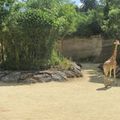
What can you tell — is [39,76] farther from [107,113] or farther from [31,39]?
[107,113]

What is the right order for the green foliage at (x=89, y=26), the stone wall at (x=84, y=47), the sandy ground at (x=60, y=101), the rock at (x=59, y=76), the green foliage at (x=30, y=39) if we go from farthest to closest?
the green foliage at (x=89, y=26)
the stone wall at (x=84, y=47)
the green foliage at (x=30, y=39)
the rock at (x=59, y=76)
the sandy ground at (x=60, y=101)

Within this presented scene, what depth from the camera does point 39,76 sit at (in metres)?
15.8

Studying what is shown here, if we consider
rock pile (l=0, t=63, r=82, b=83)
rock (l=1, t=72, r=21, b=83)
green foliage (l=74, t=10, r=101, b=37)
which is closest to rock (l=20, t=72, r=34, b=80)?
rock pile (l=0, t=63, r=82, b=83)

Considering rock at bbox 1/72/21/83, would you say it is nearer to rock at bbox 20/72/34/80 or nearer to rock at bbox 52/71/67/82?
rock at bbox 20/72/34/80

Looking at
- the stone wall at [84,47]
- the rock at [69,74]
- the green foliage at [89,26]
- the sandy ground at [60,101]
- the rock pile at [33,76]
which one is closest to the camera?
the sandy ground at [60,101]

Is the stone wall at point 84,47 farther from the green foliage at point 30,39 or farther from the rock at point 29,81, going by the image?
the rock at point 29,81

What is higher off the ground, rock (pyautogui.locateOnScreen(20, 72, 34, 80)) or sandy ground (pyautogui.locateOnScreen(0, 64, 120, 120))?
rock (pyautogui.locateOnScreen(20, 72, 34, 80))

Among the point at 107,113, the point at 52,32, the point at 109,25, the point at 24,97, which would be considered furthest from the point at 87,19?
the point at 107,113

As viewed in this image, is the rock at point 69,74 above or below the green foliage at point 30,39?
below

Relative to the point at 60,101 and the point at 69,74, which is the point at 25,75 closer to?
the point at 69,74

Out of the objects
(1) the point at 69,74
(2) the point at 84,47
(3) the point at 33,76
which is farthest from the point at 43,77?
(2) the point at 84,47

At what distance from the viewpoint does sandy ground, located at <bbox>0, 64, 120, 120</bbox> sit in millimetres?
9180

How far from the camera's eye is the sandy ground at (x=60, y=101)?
9180mm

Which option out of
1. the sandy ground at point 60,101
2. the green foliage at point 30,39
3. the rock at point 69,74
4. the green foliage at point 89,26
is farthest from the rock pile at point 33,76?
the green foliage at point 89,26
